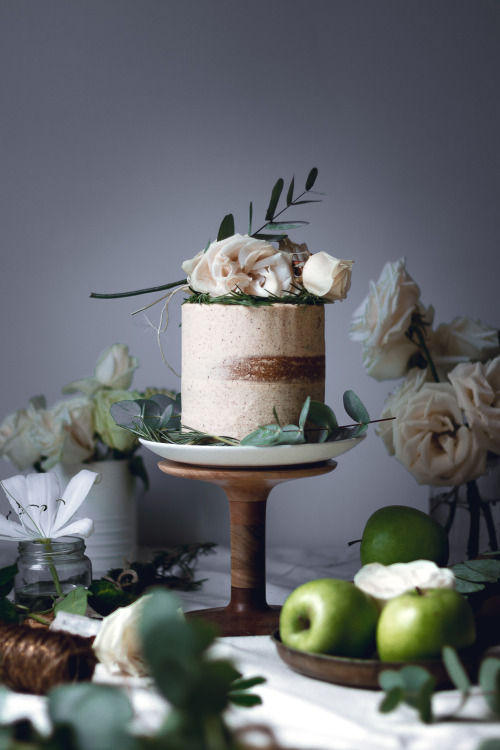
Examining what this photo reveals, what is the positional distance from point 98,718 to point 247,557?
1.54 ft

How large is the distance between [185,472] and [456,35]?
99 cm

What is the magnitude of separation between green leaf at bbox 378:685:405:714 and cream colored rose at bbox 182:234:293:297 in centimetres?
44

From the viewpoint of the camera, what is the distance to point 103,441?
129cm

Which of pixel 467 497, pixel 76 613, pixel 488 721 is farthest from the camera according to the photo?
pixel 467 497

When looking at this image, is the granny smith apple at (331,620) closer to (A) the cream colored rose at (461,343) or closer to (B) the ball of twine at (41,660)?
(B) the ball of twine at (41,660)

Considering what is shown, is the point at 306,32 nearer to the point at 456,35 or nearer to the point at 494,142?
the point at 456,35

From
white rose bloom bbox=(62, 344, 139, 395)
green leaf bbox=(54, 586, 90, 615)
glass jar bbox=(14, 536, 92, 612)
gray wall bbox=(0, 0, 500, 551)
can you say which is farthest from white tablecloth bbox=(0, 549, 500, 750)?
gray wall bbox=(0, 0, 500, 551)

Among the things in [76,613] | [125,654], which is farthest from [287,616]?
[76,613]

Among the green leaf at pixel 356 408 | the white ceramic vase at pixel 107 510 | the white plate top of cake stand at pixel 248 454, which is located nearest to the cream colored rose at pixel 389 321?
the green leaf at pixel 356 408

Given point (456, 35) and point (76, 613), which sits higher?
point (456, 35)

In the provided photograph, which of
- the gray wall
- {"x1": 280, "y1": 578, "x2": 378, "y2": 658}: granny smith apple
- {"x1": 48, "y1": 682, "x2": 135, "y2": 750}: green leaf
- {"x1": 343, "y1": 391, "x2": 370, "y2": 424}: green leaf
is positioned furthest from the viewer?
the gray wall

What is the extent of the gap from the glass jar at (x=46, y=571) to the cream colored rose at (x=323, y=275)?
1.37 feet

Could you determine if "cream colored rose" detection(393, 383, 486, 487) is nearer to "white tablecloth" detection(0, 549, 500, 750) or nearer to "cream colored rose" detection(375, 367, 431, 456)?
"cream colored rose" detection(375, 367, 431, 456)

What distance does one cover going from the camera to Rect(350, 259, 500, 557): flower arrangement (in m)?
1.11
